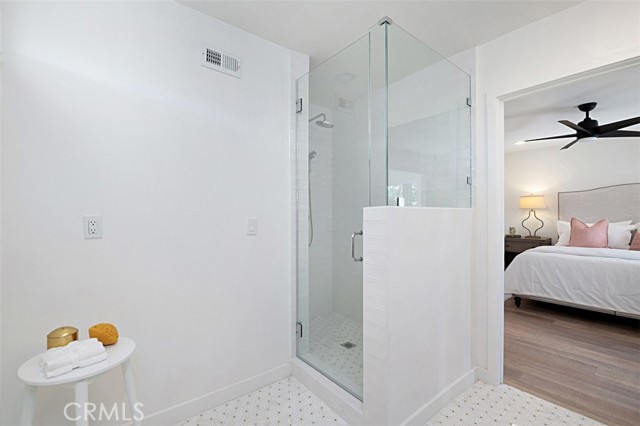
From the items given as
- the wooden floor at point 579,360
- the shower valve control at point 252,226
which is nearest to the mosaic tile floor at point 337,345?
the shower valve control at point 252,226

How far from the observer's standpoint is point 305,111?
90.1 inches

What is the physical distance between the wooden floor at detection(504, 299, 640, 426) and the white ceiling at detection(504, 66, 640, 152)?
216 cm

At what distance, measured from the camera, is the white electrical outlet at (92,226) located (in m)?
1.50

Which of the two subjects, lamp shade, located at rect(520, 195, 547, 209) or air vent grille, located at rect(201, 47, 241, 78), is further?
lamp shade, located at rect(520, 195, 547, 209)

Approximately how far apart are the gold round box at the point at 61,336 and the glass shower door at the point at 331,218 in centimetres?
135

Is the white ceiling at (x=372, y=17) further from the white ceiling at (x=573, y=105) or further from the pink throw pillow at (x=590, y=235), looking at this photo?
the pink throw pillow at (x=590, y=235)

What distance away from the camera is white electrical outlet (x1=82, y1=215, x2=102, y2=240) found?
1.50m

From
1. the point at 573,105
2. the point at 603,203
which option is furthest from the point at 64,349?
the point at 603,203

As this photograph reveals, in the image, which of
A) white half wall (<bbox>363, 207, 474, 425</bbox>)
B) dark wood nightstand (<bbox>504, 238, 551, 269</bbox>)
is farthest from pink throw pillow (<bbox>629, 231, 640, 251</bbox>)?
white half wall (<bbox>363, 207, 474, 425</bbox>)

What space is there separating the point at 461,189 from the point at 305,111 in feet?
4.09

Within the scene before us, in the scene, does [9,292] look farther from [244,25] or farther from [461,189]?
[461,189]

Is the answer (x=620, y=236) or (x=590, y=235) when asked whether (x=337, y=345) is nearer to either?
(x=590, y=235)

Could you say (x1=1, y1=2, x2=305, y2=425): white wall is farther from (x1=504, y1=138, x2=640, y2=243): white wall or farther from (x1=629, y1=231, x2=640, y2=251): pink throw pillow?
(x1=504, y1=138, x2=640, y2=243): white wall

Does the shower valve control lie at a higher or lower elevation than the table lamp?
lower
